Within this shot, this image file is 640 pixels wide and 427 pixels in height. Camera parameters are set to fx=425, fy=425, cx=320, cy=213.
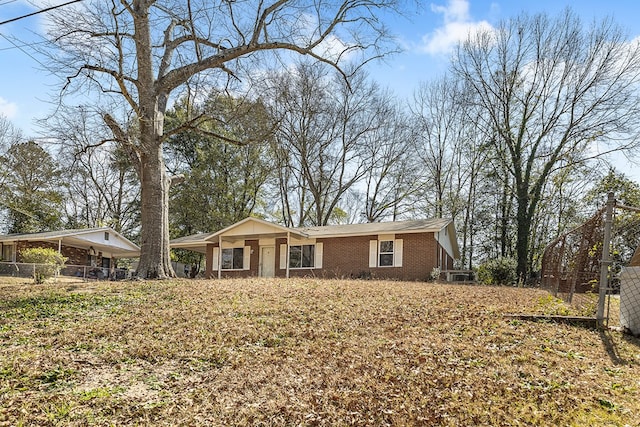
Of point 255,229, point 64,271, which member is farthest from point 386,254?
point 64,271

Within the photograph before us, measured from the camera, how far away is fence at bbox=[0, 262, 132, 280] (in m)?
17.2

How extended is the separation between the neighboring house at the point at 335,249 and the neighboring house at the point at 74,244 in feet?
18.0

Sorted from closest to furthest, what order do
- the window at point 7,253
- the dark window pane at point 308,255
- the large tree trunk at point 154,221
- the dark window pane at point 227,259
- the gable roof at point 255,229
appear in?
the large tree trunk at point 154,221 → the gable roof at point 255,229 → the dark window pane at point 308,255 → the dark window pane at point 227,259 → the window at point 7,253

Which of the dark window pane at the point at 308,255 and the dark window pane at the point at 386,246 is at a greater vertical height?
the dark window pane at the point at 386,246

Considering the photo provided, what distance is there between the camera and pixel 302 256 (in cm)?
2098

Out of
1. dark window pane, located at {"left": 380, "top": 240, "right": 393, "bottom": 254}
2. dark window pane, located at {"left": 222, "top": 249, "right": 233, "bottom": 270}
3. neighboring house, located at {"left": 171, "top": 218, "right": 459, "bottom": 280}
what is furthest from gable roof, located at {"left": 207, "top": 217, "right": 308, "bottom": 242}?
dark window pane, located at {"left": 380, "top": 240, "right": 393, "bottom": 254}

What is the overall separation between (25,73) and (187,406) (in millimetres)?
10123

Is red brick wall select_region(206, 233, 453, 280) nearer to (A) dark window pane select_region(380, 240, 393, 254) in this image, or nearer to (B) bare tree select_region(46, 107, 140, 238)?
(A) dark window pane select_region(380, 240, 393, 254)

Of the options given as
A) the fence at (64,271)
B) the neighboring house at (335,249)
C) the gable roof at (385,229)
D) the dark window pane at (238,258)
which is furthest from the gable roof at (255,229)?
the fence at (64,271)

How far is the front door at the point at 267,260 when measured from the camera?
21.6 m

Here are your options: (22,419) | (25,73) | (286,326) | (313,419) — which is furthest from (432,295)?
(25,73)

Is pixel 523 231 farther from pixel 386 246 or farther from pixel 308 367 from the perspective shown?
pixel 308 367

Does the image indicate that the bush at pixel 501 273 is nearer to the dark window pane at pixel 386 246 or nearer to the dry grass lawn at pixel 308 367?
the dark window pane at pixel 386 246

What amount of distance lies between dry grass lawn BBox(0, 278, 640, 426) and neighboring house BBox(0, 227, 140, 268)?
17.1 metres
